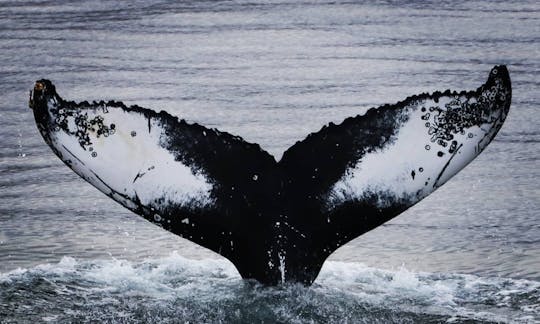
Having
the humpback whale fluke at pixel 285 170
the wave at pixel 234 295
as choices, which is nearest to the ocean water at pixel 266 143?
the wave at pixel 234 295

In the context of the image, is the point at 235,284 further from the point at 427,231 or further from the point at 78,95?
the point at 78,95

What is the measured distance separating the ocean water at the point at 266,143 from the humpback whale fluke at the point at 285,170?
0.33m

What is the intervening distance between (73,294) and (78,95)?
5.60 metres

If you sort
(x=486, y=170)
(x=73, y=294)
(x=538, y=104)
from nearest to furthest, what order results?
(x=73, y=294) < (x=486, y=170) < (x=538, y=104)

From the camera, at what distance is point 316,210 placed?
5.86m

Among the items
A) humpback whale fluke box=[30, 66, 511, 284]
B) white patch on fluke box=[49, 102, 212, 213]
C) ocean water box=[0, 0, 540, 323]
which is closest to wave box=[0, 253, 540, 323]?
ocean water box=[0, 0, 540, 323]

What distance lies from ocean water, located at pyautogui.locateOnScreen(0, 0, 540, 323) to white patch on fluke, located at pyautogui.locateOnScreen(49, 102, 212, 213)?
20.5 inches

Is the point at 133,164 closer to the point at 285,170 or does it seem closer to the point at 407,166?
the point at 285,170

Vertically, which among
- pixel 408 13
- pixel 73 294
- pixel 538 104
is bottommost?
pixel 73 294

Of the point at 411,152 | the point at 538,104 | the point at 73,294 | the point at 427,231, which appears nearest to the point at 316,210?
the point at 411,152

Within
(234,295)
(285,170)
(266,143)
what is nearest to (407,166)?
(285,170)

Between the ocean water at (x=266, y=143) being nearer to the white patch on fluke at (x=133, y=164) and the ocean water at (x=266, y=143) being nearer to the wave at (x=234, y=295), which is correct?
the wave at (x=234, y=295)

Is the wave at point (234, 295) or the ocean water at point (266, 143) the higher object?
the ocean water at point (266, 143)

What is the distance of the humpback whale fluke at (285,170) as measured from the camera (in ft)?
19.0
